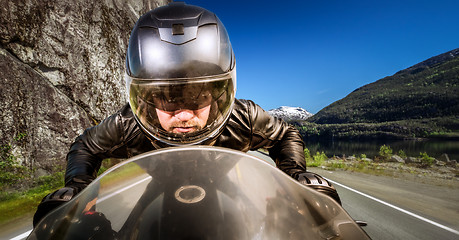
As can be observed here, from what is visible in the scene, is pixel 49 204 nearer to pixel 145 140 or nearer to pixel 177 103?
pixel 177 103

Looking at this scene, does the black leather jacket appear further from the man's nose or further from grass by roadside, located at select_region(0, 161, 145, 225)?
grass by roadside, located at select_region(0, 161, 145, 225)

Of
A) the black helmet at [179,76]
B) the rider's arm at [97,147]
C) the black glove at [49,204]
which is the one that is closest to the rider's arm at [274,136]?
the black helmet at [179,76]

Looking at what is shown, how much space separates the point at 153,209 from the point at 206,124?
101cm

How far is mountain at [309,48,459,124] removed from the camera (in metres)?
96.9

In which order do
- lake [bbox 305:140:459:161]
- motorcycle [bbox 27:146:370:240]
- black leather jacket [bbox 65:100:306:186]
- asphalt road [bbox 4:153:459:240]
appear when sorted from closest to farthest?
motorcycle [bbox 27:146:370:240] → black leather jacket [bbox 65:100:306:186] → asphalt road [bbox 4:153:459:240] → lake [bbox 305:140:459:161]

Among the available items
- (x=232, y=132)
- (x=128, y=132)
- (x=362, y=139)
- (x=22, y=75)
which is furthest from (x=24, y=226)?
(x=362, y=139)

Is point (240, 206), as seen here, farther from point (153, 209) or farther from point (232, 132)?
point (232, 132)

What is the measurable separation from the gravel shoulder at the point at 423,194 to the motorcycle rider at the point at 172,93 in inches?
178

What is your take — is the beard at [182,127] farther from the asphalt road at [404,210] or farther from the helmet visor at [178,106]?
the asphalt road at [404,210]

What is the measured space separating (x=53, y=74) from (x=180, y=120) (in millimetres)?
10196

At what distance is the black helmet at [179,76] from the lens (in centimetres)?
151

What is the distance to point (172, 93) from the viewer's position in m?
1.50

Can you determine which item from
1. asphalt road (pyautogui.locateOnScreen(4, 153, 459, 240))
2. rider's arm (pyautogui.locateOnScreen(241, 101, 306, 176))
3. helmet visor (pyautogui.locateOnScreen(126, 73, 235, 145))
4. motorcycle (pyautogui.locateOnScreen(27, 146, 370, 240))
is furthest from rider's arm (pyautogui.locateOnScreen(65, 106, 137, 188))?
asphalt road (pyautogui.locateOnScreen(4, 153, 459, 240))

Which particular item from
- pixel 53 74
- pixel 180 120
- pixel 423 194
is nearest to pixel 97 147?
pixel 180 120
